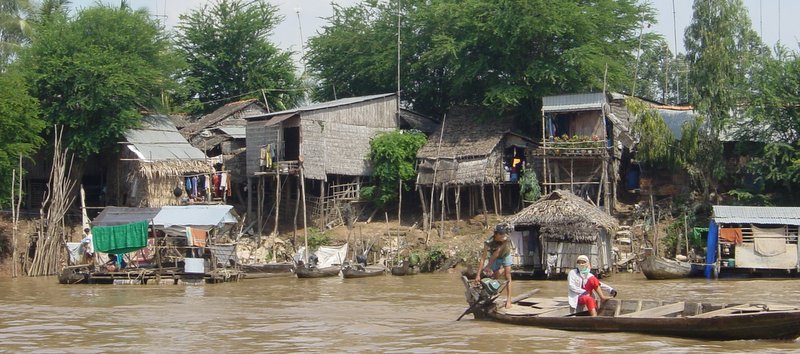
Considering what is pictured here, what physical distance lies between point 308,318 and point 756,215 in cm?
1309

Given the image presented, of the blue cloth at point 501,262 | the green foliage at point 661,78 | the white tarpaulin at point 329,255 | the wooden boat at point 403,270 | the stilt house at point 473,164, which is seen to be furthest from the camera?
the green foliage at point 661,78

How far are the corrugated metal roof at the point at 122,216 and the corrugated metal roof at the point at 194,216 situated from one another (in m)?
0.23

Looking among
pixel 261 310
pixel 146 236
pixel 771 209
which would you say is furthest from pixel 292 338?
pixel 771 209

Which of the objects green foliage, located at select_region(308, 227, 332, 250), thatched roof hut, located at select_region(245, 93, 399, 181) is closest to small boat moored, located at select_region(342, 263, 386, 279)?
green foliage, located at select_region(308, 227, 332, 250)

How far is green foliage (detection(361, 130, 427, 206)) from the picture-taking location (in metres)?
32.0

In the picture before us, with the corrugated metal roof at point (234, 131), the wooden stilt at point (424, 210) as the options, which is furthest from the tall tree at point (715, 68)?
the corrugated metal roof at point (234, 131)

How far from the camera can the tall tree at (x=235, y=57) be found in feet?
131

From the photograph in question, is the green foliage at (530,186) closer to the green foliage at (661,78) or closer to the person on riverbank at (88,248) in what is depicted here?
the person on riverbank at (88,248)

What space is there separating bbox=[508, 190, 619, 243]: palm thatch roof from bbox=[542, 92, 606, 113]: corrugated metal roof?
16.6 feet

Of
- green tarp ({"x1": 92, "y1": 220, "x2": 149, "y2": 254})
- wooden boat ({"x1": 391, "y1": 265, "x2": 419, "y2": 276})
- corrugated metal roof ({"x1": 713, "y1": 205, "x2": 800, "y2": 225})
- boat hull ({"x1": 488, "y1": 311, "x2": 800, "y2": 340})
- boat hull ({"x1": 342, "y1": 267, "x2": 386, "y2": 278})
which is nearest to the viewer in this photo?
boat hull ({"x1": 488, "y1": 311, "x2": 800, "y2": 340})

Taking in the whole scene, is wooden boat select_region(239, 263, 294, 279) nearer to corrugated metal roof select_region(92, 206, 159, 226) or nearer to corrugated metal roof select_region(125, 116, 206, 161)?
corrugated metal roof select_region(92, 206, 159, 226)

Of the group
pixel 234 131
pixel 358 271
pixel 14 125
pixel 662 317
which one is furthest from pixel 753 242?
pixel 14 125

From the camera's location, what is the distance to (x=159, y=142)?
32.2 m

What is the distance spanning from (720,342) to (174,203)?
823 inches
